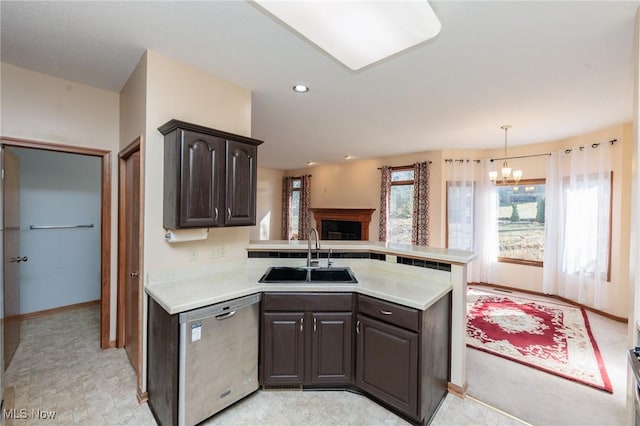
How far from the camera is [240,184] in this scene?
2.37 meters

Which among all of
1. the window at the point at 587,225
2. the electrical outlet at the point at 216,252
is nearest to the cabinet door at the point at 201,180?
the electrical outlet at the point at 216,252

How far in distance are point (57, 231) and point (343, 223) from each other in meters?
5.48

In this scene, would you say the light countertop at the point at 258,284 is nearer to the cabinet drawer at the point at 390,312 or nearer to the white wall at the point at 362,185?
the cabinet drawer at the point at 390,312

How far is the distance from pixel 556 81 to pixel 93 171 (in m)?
5.84

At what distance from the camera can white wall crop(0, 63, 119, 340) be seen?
2.36 meters

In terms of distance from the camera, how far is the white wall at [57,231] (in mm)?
3600

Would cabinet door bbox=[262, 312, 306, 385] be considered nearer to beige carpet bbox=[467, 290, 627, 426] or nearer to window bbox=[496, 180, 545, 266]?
beige carpet bbox=[467, 290, 627, 426]

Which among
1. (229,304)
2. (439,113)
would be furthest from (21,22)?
(439,113)

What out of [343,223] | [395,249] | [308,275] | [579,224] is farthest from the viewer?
[343,223]

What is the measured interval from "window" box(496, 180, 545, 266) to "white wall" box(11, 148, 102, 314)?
272 inches

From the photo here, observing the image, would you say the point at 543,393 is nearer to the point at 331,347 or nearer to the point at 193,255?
the point at 331,347

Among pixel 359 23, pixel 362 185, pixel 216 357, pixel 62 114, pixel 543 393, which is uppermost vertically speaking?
pixel 359 23

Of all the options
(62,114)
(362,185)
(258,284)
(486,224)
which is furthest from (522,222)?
(62,114)

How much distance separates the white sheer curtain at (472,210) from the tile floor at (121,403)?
3.81m
